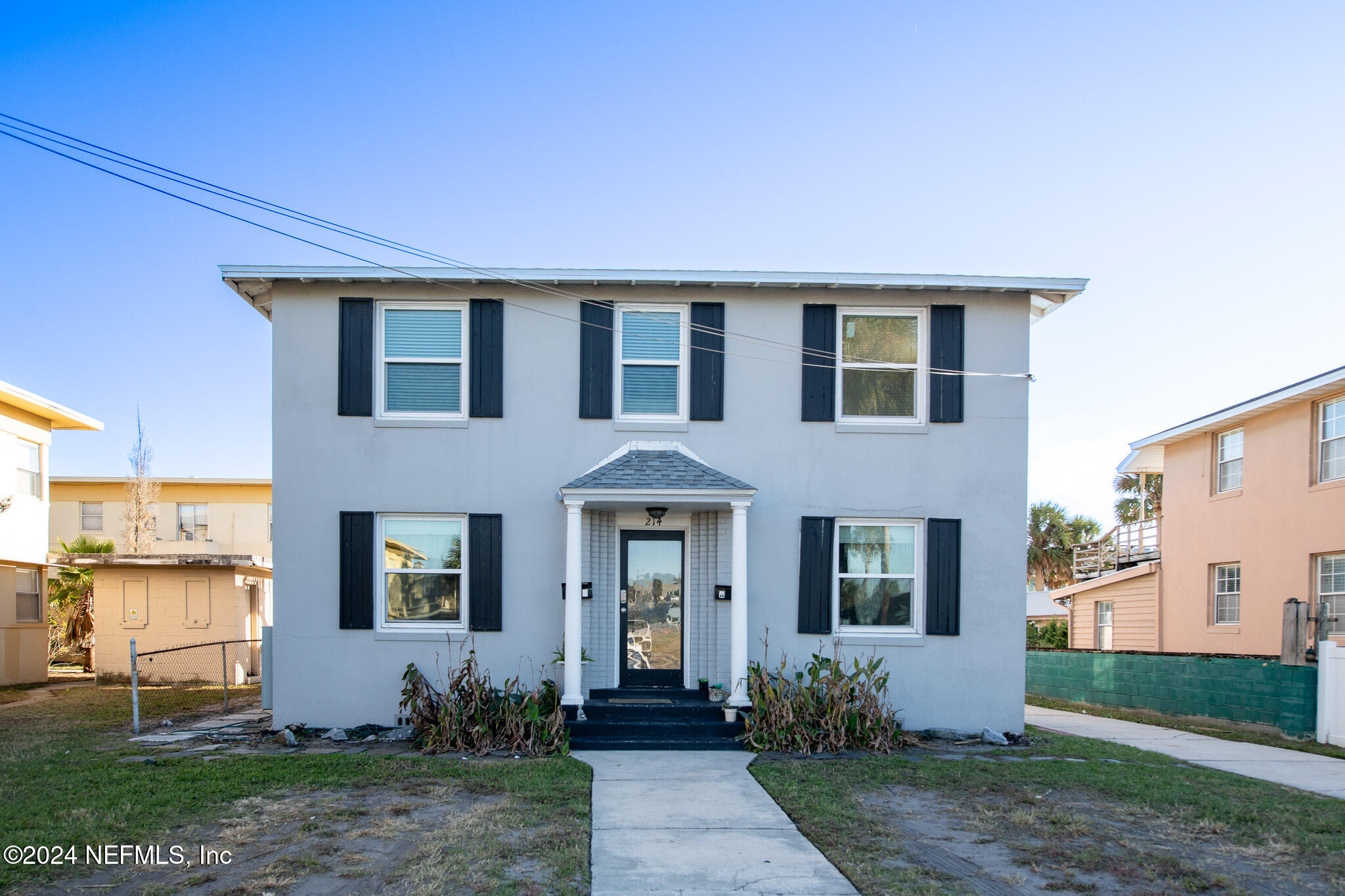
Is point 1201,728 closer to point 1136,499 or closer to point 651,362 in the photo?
point 651,362

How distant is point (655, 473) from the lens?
10.6 m

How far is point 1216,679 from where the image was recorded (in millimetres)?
13453

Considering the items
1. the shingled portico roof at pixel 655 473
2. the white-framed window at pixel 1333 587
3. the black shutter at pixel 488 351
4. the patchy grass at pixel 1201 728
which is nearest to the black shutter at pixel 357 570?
the black shutter at pixel 488 351

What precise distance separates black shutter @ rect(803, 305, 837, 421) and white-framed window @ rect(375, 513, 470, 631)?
179 inches

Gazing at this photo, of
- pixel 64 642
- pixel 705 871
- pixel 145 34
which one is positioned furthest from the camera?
pixel 64 642

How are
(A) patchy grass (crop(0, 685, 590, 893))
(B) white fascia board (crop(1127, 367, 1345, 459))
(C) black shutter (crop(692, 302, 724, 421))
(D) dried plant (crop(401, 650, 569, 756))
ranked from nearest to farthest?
(A) patchy grass (crop(0, 685, 590, 893)), (D) dried plant (crop(401, 650, 569, 756)), (C) black shutter (crop(692, 302, 724, 421)), (B) white fascia board (crop(1127, 367, 1345, 459))

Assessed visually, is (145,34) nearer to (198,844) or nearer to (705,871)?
(198,844)

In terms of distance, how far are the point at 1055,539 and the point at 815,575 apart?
2810cm

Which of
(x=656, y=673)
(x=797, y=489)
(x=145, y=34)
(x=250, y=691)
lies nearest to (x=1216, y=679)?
(x=797, y=489)

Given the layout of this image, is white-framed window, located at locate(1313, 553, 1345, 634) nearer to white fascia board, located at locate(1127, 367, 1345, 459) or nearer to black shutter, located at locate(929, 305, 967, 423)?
white fascia board, located at locate(1127, 367, 1345, 459)

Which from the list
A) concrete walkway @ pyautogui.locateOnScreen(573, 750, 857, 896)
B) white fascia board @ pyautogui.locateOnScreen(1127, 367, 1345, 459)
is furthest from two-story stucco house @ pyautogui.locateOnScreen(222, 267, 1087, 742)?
white fascia board @ pyautogui.locateOnScreen(1127, 367, 1345, 459)

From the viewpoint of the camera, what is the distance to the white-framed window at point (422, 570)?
11.1 m

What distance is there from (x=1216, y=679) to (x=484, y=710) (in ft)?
35.2

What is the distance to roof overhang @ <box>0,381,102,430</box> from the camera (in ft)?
58.9
